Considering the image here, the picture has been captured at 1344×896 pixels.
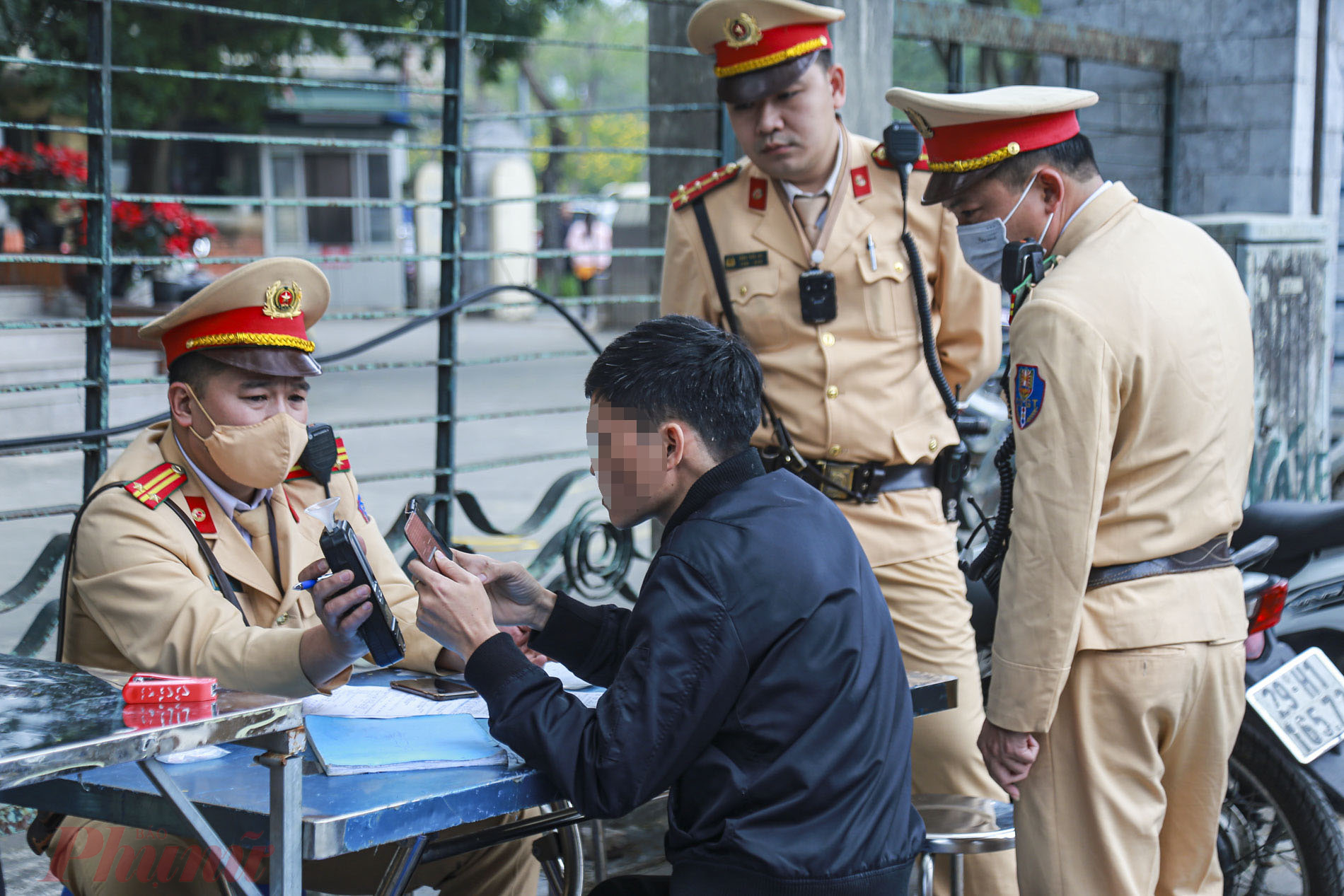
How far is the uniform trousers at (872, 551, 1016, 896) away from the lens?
2.97 metres

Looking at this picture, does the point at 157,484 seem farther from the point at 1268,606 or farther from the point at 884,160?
the point at 1268,606

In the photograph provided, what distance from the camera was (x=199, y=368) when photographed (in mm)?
2457

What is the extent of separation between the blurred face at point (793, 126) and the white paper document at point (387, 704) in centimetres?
146

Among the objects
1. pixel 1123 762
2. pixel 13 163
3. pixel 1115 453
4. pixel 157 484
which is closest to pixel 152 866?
pixel 157 484

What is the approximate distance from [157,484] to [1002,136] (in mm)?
1596

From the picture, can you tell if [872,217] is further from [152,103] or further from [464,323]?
[464,323]

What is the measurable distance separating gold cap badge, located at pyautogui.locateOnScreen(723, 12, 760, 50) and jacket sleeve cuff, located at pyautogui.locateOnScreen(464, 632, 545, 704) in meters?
1.79

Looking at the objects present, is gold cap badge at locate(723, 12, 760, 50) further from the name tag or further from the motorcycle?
the motorcycle

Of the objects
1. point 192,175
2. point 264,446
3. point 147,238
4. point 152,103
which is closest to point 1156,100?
point 264,446

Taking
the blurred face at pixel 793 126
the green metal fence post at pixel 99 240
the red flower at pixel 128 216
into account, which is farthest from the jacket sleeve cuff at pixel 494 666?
the red flower at pixel 128 216

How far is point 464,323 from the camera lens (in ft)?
72.3

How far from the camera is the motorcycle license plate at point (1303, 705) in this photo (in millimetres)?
2936

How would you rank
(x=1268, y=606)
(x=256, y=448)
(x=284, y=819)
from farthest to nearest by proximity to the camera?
1. (x=1268, y=606)
2. (x=256, y=448)
3. (x=284, y=819)

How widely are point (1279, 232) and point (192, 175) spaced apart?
2046 centimetres
